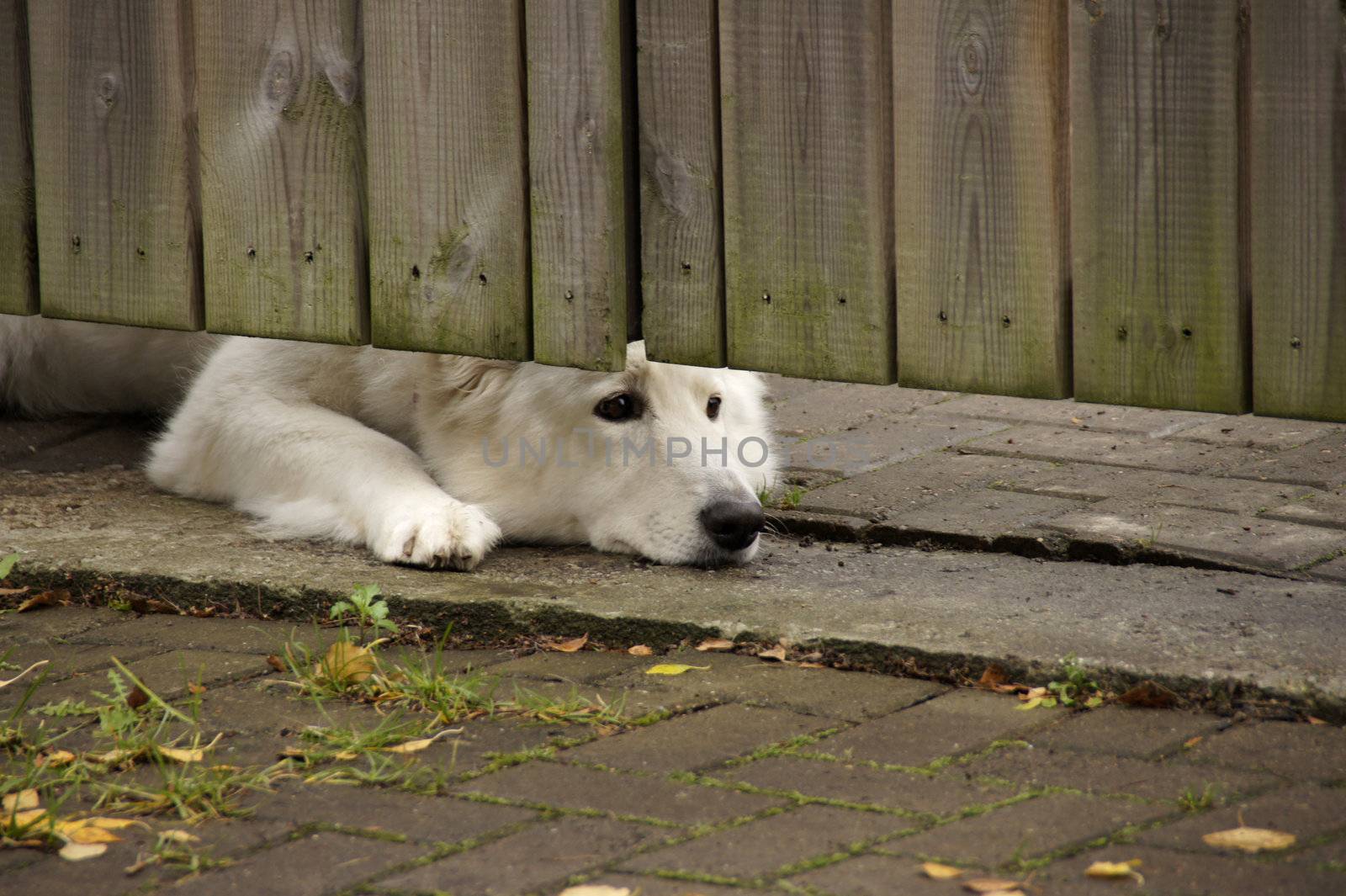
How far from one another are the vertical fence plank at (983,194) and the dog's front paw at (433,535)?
1.20 metres

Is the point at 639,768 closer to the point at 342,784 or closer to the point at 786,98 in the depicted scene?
the point at 342,784

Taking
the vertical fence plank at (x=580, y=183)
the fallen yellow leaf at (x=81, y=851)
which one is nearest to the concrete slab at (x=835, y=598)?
the vertical fence plank at (x=580, y=183)

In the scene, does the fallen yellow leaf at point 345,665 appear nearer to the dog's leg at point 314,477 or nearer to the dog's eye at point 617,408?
the dog's leg at point 314,477

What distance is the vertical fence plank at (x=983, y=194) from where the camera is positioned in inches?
115

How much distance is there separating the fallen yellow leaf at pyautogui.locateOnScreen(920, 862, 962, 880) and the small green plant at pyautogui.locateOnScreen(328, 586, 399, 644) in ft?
4.56

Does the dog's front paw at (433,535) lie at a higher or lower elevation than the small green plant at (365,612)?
higher

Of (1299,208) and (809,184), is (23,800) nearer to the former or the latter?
(809,184)

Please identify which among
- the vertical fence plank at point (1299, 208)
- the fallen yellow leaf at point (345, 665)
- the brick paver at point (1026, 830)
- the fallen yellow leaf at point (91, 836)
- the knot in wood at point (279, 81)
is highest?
the knot in wood at point (279, 81)

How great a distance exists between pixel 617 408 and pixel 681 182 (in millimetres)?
837

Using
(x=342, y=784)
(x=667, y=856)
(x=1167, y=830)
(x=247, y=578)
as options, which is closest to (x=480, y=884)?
(x=667, y=856)

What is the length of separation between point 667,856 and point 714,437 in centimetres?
201

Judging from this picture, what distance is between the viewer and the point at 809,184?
125 inches

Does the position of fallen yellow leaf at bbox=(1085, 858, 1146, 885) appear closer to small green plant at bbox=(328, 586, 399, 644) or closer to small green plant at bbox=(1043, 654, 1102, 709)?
small green plant at bbox=(1043, 654, 1102, 709)

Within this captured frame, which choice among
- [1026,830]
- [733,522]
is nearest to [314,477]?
[733,522]
